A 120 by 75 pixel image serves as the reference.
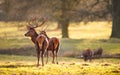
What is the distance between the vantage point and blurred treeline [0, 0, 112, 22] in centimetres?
4588

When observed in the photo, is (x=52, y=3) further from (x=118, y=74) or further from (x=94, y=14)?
(x=118, y=74)

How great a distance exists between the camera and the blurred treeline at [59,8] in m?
45.9

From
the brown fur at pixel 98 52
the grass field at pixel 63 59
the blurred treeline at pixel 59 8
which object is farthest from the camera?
the blurred treeline at pixel 59 8

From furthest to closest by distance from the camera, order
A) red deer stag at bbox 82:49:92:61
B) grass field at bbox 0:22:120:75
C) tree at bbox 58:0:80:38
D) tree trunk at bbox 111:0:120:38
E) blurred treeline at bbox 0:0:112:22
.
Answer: blurred treeline at bbox 0:0:112:22
tree at bbox 58:0:80:38
tree trunk at bbox 111:0:120:38
red deer stag at bbox 82:49:92:61
grass field at bbox 0:22:120:75

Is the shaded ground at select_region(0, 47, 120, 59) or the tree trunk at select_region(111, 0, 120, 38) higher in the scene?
the tree trunk at select_region(111, 0, 120, 38)

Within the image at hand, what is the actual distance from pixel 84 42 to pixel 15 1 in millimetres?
11785

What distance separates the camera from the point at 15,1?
4722 centimetres

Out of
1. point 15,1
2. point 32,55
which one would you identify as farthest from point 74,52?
point 15,1

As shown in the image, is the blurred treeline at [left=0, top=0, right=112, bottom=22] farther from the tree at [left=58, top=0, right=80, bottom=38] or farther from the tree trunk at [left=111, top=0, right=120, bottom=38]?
the tree trunk at [left=111, top=0, right=120, bottom=38]

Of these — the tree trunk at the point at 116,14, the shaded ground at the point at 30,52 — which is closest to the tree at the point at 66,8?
the tree trunk at the point at 116,14

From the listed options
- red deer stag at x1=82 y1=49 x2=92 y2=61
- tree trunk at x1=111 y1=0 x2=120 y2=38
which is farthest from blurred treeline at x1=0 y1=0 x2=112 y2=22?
red deer stag at x1=82 y1=49 x2=92 y2=61

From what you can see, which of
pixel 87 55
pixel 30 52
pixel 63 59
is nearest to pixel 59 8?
pixel 30 52

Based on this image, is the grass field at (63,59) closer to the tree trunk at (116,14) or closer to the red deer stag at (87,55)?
the red deer stag at (87,55)

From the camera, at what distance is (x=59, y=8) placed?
4575 cm
